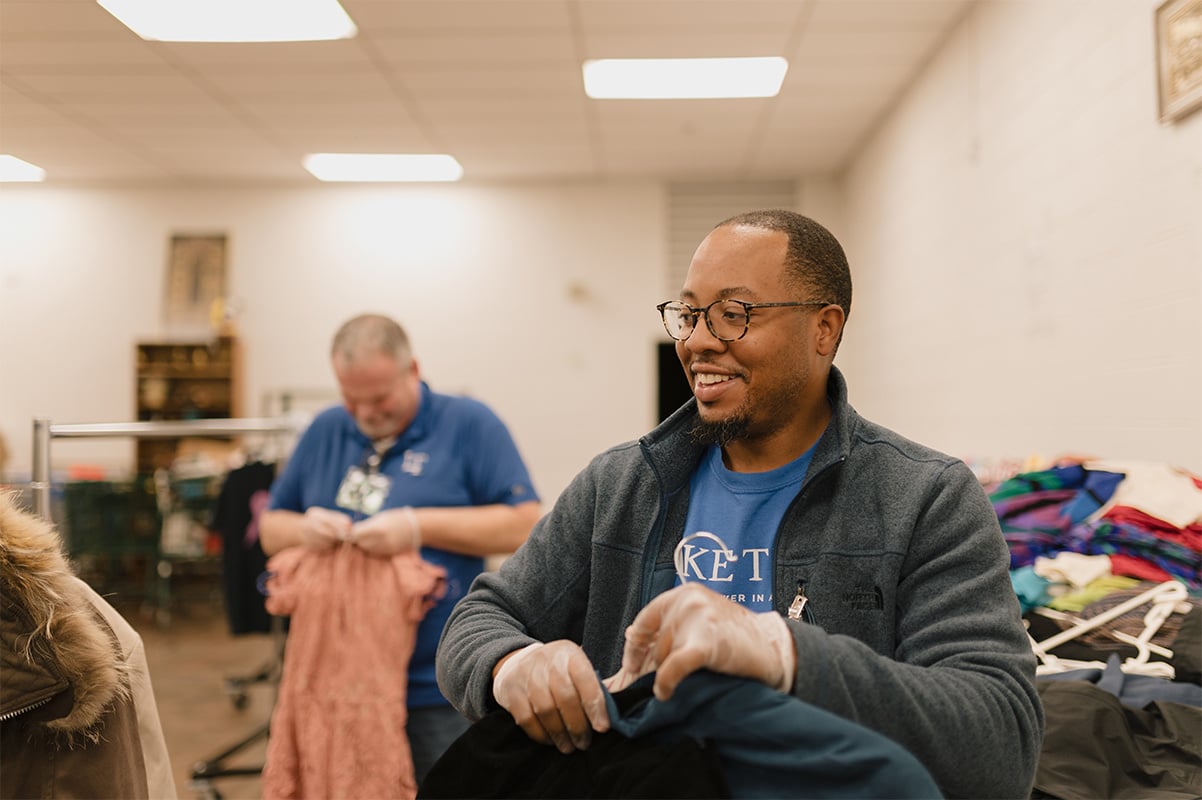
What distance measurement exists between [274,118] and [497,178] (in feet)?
7.12

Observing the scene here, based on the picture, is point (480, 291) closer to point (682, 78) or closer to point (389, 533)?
point (682, 78)

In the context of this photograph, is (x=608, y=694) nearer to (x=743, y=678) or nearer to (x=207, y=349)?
(x=743, y=678)

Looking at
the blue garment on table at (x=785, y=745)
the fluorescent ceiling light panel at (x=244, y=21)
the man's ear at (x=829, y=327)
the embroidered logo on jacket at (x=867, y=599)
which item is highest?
the fluorescent ceiling light panel at (x=244, y=21)

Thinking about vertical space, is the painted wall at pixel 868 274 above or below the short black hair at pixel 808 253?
above

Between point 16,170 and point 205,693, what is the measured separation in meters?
3.49

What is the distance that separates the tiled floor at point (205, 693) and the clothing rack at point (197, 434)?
0.03 meters

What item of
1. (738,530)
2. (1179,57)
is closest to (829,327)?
(738,530)

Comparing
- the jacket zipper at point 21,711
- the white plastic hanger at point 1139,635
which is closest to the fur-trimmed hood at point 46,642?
the jacket zipper at point 21,711

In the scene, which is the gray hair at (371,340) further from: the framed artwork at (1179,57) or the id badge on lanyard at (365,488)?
the framed artwork at (1179,57)

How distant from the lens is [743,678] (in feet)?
3.00

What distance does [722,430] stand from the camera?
125 cm

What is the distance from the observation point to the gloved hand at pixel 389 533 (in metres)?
2.18

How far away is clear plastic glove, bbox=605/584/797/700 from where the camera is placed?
0.90 metres

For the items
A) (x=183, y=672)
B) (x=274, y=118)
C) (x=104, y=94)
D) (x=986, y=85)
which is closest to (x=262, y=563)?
(x=183, y=672)
